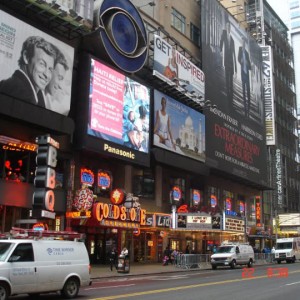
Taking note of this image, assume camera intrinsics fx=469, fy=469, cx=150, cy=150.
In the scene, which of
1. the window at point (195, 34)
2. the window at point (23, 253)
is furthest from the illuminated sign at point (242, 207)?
the window at point (23, 253)

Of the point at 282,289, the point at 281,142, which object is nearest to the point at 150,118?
the point at 282,289

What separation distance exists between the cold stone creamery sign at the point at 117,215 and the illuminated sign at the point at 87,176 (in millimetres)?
3241

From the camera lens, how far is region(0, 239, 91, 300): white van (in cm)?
1380

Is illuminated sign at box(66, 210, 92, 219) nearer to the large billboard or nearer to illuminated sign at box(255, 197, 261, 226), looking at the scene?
the large billboard

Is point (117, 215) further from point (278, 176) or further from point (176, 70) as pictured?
point (278, 176)

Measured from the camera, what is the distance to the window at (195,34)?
56009 millimetres

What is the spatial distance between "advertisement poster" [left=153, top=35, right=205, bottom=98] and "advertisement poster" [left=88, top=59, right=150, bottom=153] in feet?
14.0

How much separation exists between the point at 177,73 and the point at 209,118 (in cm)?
777

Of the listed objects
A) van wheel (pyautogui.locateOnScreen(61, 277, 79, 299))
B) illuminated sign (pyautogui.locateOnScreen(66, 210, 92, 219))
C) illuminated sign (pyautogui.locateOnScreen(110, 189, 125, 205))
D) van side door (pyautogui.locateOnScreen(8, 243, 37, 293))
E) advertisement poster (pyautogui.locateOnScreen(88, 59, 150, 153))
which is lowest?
van wheel (pyautogui.locateOnScreen(61, 277, 79, 299))

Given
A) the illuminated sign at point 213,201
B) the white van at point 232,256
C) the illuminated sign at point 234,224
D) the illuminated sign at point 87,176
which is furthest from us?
the illuminated sign at point 213,201

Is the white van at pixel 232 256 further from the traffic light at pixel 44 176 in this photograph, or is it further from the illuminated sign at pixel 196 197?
the traffic light at pixel 44 176

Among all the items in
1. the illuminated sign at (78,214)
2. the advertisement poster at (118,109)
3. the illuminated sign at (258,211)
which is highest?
the advertisement poster at (118,109)

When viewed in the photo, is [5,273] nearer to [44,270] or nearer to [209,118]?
[44,270]

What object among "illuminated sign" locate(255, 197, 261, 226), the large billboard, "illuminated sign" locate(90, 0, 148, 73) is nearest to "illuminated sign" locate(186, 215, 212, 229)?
the large billboard
